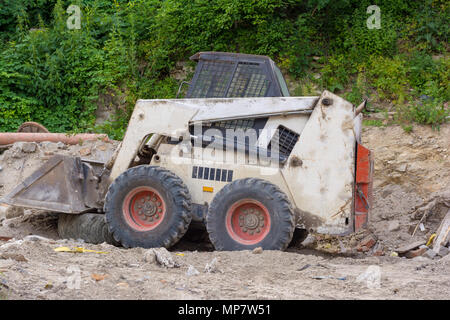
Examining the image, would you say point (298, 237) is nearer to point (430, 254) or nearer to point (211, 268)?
point (430, 254)

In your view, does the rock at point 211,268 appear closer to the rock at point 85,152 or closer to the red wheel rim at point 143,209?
the red wheel rim at point 143,209

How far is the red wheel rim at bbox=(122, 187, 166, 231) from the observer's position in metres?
7.12

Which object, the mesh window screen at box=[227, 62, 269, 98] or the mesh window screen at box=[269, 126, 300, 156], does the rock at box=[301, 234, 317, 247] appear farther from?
the mesh window screen at box=[227, 62, 269, 98]

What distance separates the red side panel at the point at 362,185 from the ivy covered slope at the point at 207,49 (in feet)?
16.6

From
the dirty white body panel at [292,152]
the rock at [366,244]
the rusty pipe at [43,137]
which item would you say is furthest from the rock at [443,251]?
the rusty pipe at [43,137]

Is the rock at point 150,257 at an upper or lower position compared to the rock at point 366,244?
upper

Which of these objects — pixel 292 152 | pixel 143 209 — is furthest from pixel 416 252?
pixel 143 209

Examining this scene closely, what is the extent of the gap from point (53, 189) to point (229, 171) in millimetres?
2333

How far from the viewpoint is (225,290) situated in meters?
4.75

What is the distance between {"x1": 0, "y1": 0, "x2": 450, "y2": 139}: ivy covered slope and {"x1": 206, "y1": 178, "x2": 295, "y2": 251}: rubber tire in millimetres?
5840

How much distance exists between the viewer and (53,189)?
759 centimetres

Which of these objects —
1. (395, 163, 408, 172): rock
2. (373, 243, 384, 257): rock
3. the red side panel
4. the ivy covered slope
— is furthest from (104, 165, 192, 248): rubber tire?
the ivy covered slope

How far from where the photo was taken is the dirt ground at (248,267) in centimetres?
462

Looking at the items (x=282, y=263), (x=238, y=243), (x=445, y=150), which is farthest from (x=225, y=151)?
(x=445, y=150)
